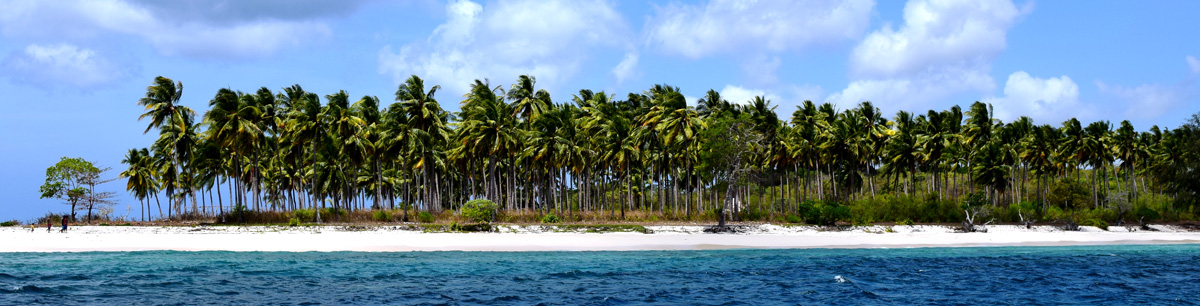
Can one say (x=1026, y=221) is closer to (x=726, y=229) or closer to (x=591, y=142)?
(x=726, y=229)

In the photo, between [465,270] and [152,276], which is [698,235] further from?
[152,276]

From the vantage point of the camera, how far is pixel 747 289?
81.4ft

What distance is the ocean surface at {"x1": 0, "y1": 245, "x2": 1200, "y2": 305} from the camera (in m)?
22.6

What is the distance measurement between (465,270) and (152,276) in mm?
9931

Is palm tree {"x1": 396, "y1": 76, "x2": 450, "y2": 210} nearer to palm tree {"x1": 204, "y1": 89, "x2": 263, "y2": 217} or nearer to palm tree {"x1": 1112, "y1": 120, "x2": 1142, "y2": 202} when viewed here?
palm tree {"x1": 204, "y1": 89, "x2": 263, "y2": 217}

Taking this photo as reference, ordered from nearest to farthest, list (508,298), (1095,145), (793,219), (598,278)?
1. (508,298)
2. (598,278)
3. (793,219)
4. (1095,145)

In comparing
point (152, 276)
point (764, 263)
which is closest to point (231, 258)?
point (152, 276)

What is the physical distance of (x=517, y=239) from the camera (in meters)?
43.4

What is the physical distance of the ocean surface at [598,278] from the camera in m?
22.6

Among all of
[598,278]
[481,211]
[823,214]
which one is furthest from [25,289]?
[823,214]

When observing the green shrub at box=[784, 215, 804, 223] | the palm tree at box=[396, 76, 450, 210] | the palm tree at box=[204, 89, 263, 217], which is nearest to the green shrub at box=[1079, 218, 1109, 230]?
the green shrub at box=[784, 215, 804, 223]

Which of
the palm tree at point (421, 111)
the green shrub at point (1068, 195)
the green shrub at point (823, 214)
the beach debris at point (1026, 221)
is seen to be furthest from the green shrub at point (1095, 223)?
the palm tree at point (421, 111)

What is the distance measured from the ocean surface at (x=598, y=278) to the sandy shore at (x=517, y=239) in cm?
292

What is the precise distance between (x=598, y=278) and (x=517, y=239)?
1633 cm
